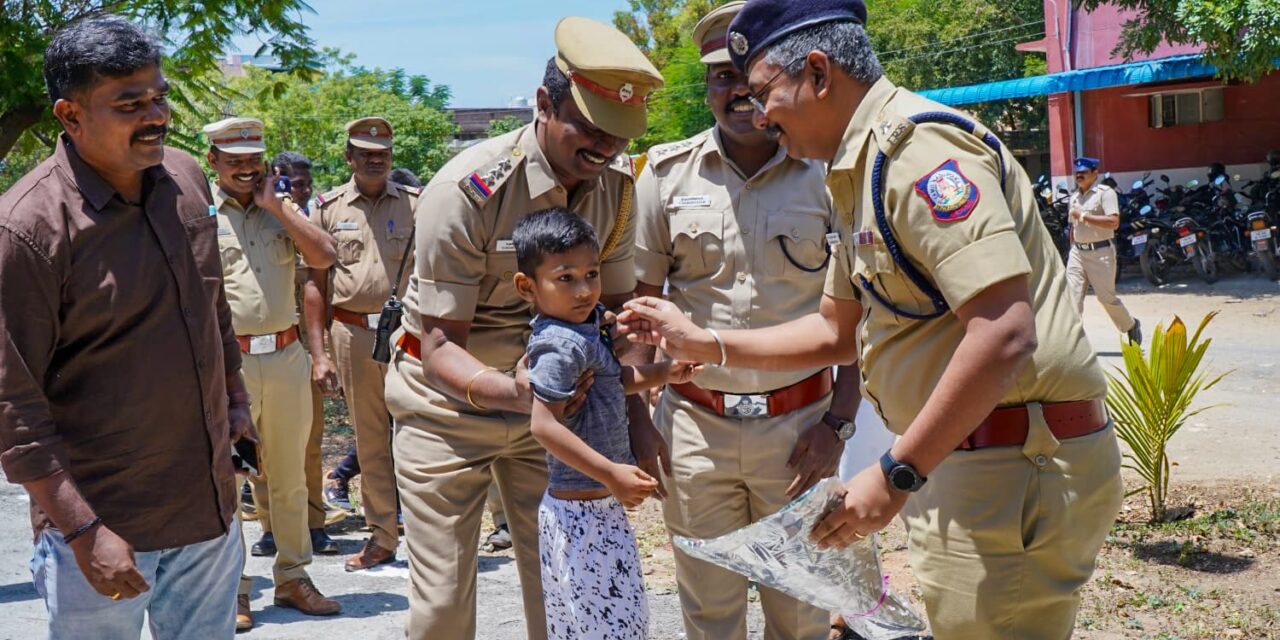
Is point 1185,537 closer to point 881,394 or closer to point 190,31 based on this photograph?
point 881,394

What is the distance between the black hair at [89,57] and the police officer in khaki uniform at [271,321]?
9.32 ft

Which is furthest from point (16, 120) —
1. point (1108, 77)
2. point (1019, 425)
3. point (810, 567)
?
point (1108, 77)

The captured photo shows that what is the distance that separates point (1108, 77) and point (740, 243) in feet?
57.6

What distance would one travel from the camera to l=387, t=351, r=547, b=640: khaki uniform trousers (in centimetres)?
358

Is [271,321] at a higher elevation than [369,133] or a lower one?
lower

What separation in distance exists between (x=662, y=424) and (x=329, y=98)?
93.0 ft

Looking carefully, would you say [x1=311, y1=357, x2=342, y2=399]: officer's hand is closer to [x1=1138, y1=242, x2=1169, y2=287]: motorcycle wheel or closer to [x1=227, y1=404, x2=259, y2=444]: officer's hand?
[x1=227, y1=404, x2=259, y2=444]: officer's hand

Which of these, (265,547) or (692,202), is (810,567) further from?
(265,547)

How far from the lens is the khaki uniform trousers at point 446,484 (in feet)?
11.7

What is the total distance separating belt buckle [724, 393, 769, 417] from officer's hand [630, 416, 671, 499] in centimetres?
36

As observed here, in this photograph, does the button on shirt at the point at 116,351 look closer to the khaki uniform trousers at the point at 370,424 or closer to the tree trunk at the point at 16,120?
the khaki uniform trousers at the point at 370,424

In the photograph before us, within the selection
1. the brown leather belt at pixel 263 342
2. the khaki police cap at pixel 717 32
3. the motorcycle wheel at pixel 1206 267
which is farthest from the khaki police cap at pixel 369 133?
the motorcycle wheel at pixel 1206 267

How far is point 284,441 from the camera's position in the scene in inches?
225

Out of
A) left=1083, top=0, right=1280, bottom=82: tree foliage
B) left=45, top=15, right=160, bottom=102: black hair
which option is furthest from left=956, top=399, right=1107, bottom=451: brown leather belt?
left=1083, top=0, right=1280, bottom=82: tree foliage
